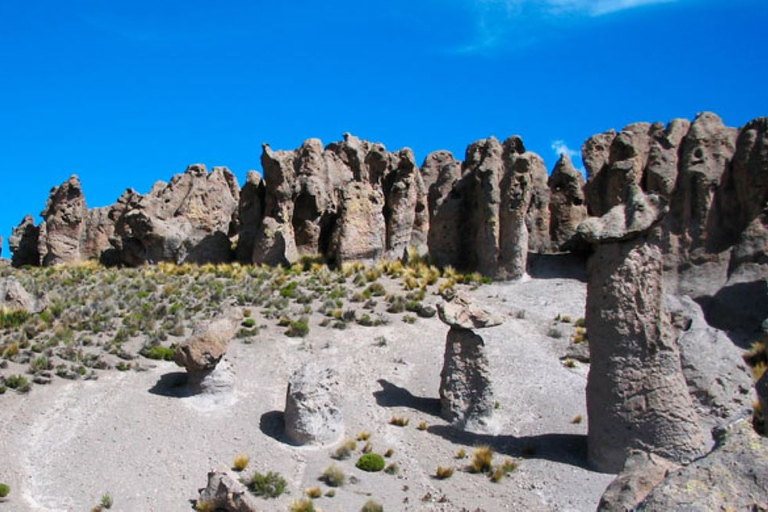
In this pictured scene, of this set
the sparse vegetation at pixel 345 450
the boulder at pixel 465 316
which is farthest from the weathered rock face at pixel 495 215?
the sparse vegetation at pixel 345 450

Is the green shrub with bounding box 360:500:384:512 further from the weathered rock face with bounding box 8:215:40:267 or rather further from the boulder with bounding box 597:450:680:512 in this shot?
the weathered rock face with bounding box 8:215:40:267

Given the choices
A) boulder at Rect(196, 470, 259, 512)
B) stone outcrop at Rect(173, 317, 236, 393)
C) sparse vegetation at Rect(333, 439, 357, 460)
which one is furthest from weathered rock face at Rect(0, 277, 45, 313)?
boulder at Rect(196, 470, 259, 512)

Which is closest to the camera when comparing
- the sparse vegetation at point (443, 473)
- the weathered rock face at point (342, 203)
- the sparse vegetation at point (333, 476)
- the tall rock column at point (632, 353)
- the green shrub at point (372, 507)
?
the green shrub at point (372, 507)

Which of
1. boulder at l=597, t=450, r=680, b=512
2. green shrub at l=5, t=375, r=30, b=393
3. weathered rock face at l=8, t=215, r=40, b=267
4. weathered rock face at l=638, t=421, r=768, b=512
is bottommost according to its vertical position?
green shrub at l=5, t=375, r=30, b=393

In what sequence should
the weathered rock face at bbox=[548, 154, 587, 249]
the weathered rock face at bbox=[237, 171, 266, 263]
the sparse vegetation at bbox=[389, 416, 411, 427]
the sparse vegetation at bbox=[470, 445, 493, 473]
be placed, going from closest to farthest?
the sparse vegetation at bbox=[470, 445, 493, 473] → the sparse vegetation at bbox=[389, 416, 411, 427] → the weathered rock face at bbox=[548, 154, 587, 249] → the weathered rock face at bbox=[237, 171, 266, 263]

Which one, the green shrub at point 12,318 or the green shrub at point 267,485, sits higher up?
the green shrub at point 12,318

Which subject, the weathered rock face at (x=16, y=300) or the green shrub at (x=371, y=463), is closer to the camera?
the green shrub at (x=371, y=463)

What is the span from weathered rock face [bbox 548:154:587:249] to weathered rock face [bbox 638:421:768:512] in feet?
102

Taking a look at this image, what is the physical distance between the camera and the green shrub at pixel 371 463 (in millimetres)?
16672

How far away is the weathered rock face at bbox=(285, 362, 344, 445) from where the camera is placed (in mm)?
17859

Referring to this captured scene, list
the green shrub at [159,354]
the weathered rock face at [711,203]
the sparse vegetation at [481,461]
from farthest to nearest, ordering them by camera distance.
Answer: the weathered rock face at [711,203] → the green shrub at [159,354] → the sparse vegetation at [481,461]

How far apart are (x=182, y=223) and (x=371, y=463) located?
2681 centimetres

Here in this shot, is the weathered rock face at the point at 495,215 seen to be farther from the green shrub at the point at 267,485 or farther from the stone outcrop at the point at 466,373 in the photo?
the green shrub at the point at 267,485

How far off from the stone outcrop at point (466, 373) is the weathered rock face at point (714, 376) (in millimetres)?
4640
